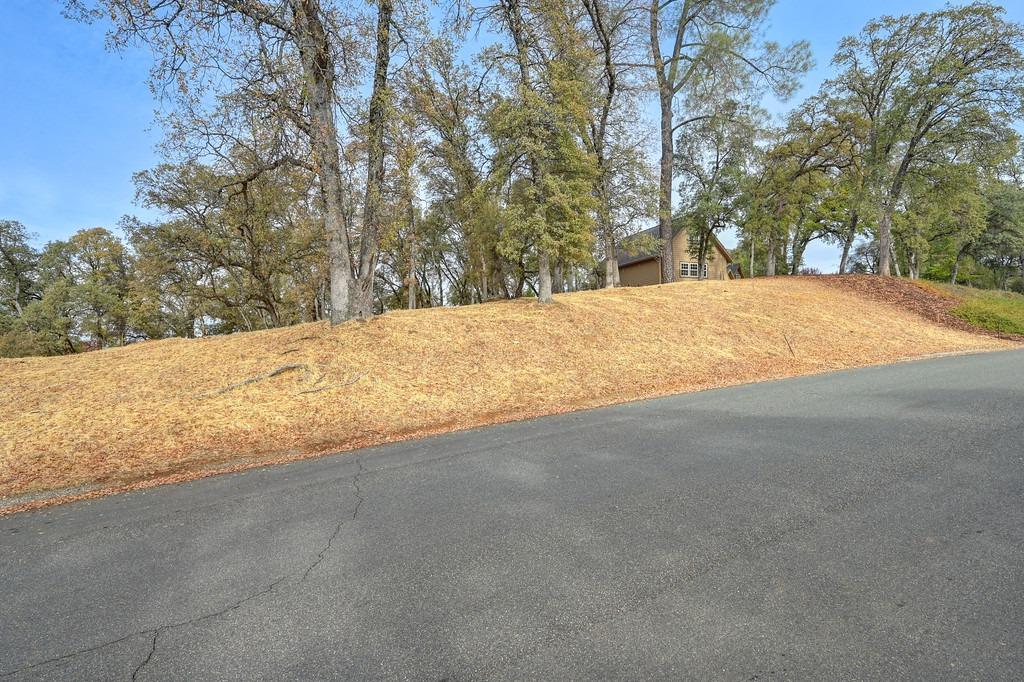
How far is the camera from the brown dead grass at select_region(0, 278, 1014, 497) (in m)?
5.98

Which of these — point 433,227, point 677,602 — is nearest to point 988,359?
point 677,602

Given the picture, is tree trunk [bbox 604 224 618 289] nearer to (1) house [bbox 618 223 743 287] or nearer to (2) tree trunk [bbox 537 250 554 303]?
(2) tree trunk [bbox 537 250 554 303]

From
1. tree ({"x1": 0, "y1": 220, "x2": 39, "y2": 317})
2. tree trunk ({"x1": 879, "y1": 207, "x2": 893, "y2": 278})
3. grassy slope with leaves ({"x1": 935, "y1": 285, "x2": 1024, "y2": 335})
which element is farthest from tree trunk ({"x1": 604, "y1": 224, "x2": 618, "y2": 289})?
tree ({"x1": 0, "y1": 220, "x2": 39, "y2": 317})

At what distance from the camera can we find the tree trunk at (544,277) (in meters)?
12.6

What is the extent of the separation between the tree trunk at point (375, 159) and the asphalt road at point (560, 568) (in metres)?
6.68

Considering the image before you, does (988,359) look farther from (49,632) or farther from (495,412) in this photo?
(49,632)

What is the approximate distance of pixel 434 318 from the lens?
1180cm

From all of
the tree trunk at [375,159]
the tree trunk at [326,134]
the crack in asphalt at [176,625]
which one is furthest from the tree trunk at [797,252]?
the crack in asphalt at [176,625]

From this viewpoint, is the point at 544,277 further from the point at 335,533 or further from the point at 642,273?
the point at 642,273

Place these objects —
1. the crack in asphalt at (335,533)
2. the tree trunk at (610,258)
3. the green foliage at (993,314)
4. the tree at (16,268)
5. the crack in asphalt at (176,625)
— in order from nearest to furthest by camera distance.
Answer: the crack in asphalt at (176,625), the crack in asphalt at (335,533), the green foliage at (993,314), the tree trunk at (610,258), the tree at (16,268)

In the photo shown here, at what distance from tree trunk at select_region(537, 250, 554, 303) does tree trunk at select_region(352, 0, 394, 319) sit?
4676 millimetres

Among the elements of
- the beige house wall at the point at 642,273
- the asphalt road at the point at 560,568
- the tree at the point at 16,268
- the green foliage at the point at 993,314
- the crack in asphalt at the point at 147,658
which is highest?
the tree at the point at 16,268

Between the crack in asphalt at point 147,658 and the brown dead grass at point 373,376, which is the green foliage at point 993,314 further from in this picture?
the crack in asphalt at point 147,658

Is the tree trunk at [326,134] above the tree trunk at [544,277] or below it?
above
